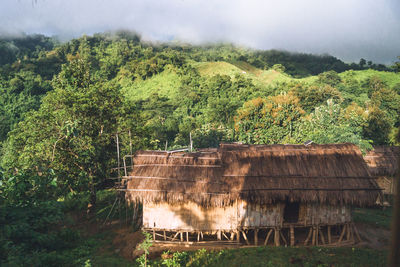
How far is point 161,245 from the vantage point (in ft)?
33.7

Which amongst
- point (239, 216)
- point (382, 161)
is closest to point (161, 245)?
point (239, 216)

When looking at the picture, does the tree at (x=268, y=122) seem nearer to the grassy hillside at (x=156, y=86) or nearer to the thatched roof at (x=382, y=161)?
the thatched roof at (x=382, y=161)

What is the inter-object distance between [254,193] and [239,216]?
1.27 m

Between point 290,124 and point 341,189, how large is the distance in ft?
56.1

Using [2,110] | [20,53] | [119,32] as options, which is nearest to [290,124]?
[2,110]

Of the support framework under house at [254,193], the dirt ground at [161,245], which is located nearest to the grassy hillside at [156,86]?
the dirt ground at [161,245]

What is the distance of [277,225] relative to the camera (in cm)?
1028

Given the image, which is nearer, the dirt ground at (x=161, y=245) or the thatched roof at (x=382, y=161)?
the dirt ground at (x=161, y=245)

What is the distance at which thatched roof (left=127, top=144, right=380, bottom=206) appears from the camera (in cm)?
978

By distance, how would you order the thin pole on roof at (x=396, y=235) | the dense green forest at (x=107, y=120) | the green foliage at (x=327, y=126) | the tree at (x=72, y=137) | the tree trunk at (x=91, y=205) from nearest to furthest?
the thin pole on roof at (x=396, y=235) < the dense green forest at (x=107, y=120) < the tree at (x=72, y=137) < the tree trunk at (x=91, y=205) < the green foliage at (x=327, y=126)

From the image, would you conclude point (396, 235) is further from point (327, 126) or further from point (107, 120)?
point (327, 126)

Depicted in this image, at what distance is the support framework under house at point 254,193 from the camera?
9.83 m

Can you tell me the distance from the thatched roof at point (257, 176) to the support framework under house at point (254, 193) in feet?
0.13

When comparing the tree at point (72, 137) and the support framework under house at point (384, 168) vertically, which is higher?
the tree at point (72, 137)
